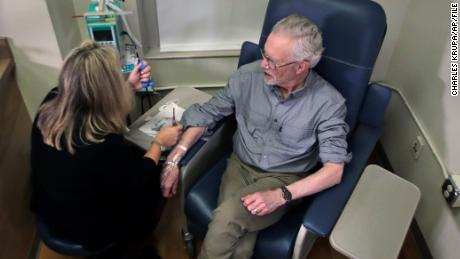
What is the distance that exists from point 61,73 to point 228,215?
29.2 inches

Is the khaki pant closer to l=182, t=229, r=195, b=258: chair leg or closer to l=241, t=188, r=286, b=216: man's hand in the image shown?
l=241, t=188, r=286, b=216: man's hand

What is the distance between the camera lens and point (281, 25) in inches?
49.6

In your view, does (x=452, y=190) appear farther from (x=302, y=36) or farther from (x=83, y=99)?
(x=83, y=99)

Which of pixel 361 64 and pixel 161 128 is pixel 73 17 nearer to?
pixel 161 128

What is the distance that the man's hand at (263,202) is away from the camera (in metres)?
1.27

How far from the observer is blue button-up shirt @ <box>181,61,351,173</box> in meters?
1.35

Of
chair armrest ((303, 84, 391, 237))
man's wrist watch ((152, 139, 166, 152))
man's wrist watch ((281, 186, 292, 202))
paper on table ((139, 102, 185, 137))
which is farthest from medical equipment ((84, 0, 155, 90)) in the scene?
chair armrest ((303, 84, 391, 237))

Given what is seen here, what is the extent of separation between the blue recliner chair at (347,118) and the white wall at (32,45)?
817 mm

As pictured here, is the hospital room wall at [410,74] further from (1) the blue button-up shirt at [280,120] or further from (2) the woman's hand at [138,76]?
(1) the blue button-up shirt at [280,120]

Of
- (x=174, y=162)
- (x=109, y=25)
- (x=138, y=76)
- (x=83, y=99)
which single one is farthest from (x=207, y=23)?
(x=83, y=99)

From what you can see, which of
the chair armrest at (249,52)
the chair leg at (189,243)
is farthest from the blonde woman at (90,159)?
the chair armrest at (249,52)

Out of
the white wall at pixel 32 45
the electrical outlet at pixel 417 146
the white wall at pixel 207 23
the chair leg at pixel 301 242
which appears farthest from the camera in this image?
the white wall at pixel 207 23

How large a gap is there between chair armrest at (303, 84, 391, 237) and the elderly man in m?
0.05

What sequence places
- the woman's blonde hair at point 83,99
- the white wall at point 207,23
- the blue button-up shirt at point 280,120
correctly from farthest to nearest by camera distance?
1. the white wall at point 207,23
2. the blue button-up shirt at point 280,120
3. the woman's blonde hair at point 83,99
